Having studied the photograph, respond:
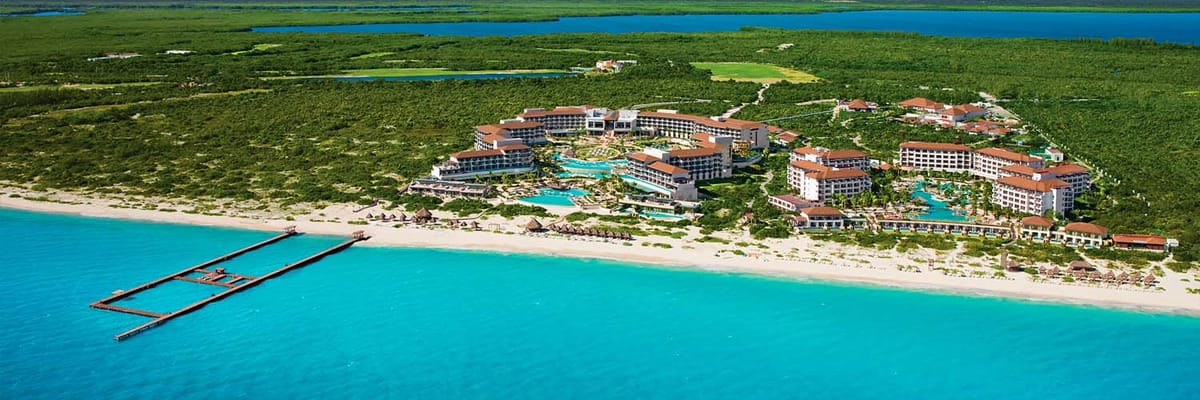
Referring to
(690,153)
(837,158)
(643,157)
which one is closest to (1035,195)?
(837,158)

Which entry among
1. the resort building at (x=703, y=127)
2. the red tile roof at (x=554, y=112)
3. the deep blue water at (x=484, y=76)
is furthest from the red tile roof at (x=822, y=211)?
the deep blue water at (x=484, y=76)

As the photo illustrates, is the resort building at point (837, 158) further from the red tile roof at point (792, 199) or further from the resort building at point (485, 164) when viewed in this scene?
the resort building at point (485, 164)

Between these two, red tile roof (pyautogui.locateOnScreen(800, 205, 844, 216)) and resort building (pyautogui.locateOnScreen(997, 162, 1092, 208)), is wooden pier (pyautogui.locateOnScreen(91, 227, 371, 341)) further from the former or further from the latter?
resort building (pyautogui.locateOnScreen(997, 162, 1092, 208))

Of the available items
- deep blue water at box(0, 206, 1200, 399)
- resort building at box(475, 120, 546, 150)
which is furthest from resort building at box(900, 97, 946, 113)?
deep blue water at box(0, 206, 1200, 399)

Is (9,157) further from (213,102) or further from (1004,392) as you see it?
(1004,392)

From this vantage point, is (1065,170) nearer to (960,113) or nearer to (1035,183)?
(1035,183)
